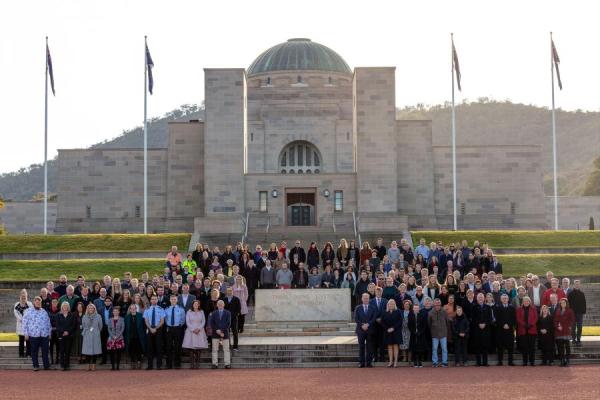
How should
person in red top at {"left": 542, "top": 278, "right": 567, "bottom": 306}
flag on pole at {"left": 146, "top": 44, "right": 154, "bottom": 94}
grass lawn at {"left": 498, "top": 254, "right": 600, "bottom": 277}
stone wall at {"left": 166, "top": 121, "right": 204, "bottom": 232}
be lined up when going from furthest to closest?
stone wall at {"left": 166, "top": 121, "right": 204, "bottom": 232}
flag on pole at {"left": 146, "top": 44, "right": 154, "bottom": 94}
grass lawn at {"left": 498, "top": 254, "right": 600, "bottom": 277}
person in red top at {"left": 542, "top": 278, "right": 567, "bottom": 306}

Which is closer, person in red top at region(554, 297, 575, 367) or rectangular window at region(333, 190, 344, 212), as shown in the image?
person in red top at region(554, 297, 575, 367)

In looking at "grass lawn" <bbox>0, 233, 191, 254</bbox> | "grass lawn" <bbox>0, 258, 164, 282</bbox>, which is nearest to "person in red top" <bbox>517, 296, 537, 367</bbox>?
"grass lawn" <bbox>0, 258, 164, 282</bbox>

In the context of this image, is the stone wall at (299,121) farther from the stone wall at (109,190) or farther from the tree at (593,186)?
the tree at (593,186)

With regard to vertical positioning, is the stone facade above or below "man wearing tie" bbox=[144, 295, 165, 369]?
above

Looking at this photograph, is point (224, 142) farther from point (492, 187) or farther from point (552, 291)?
point (552, 291)

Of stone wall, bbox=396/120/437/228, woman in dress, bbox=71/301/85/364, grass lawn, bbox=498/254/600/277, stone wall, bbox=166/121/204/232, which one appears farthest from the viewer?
stone wall, bbox=166/121/204/232

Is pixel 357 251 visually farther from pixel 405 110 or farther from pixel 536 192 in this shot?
pixel 405 110

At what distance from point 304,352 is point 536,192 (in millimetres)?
31301

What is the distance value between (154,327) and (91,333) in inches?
47.2

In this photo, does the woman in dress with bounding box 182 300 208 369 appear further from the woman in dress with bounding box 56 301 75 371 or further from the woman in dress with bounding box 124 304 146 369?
the woman in dress with bounding box 56 301 75 371

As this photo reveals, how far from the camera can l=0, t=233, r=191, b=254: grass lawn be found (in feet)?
114

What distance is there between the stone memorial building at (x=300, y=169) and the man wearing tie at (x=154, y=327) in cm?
1748

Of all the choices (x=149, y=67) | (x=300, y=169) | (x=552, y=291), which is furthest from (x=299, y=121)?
(x=552, y=291)

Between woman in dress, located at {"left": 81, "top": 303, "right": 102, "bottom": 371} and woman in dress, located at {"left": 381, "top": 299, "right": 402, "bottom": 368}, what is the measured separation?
5477 millimetres
